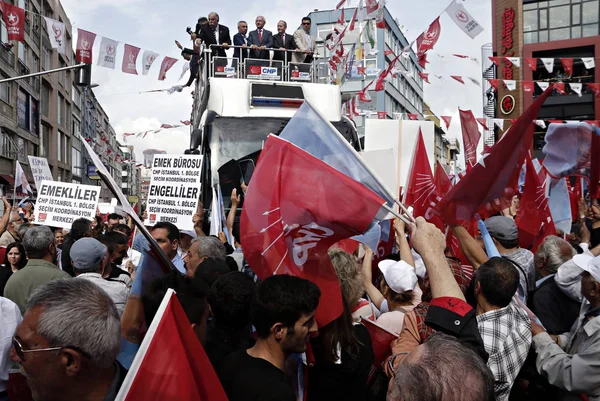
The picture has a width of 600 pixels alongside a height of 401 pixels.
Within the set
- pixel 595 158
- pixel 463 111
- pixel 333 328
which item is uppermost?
pixel 463 111

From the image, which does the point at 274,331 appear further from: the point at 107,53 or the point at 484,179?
the point at 107,53

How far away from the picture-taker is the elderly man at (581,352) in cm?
282

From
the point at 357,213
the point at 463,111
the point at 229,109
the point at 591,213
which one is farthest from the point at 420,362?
the point at 229,109

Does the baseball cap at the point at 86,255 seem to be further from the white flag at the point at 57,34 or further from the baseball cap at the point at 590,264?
the white flag at the point at 57,34

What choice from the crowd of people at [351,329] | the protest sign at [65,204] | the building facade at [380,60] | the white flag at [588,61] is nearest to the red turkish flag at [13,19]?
the protest sign at [65,204]

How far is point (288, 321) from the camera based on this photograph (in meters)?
2.50

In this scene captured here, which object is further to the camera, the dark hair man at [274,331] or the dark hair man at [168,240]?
the dark hair man at [168,240]

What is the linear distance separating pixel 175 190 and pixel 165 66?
7.83m

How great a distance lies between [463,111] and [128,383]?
300 inches

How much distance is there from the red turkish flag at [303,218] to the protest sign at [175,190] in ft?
10.9

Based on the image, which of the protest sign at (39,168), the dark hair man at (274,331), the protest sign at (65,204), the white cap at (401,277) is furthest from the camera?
the protest sign at (39,168)

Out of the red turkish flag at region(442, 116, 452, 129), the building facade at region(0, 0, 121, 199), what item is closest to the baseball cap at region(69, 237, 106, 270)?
the red turkish flag at region(442, 116, 452, 129)

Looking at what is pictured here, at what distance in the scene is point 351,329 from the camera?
3.02 m

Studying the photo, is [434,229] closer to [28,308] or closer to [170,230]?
[28,308]
